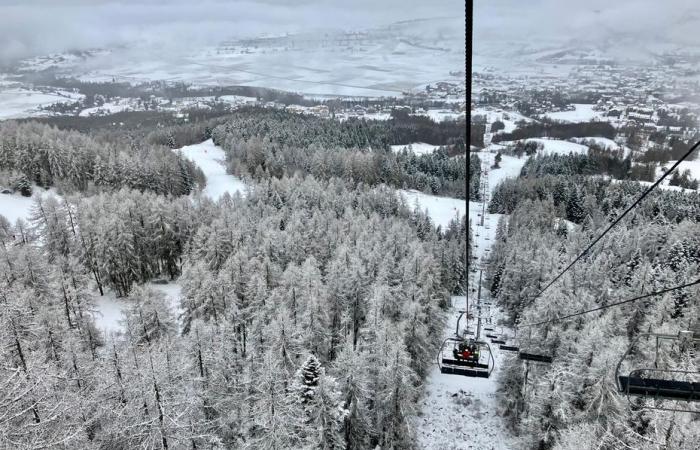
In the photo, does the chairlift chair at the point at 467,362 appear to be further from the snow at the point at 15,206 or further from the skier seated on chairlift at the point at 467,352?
the snow at the point at 15,206

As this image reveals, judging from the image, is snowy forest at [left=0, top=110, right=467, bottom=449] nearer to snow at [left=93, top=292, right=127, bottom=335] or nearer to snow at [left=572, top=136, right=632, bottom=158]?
snow at [left=93, top=292, right=127, bottom=335]

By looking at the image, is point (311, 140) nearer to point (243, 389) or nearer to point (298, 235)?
point (298, 235)

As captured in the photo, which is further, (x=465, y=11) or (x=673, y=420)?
(x=673, y=420)

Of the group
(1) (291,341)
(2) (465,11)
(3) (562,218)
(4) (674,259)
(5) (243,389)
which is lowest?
(3) (562,218)

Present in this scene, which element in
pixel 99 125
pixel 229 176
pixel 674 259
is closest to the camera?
pixel 674 259

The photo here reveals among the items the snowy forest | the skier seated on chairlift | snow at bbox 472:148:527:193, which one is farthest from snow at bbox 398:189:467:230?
the skier seated on chairlift

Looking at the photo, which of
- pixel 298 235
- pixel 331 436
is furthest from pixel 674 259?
pixel 331 436

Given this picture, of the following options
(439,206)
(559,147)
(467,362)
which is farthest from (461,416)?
(559,147)
